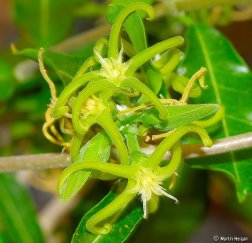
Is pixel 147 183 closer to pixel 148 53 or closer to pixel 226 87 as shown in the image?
pixel 148 53

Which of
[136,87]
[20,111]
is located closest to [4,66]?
[20,111]

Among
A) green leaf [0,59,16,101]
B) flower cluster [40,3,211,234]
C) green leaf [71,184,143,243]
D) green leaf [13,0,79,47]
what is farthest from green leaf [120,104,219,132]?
green leaf [13,0,79,47]

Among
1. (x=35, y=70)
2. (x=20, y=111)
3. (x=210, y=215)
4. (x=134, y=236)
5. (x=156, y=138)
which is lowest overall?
(x=210, y=215)

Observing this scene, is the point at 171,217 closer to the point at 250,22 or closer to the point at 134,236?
the point at 134,236

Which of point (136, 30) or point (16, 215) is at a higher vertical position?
point (136, 30)

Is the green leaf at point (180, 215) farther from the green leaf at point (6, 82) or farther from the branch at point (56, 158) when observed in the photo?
the branch at point (56, 158)

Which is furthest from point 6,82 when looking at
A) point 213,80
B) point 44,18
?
point 213,80
